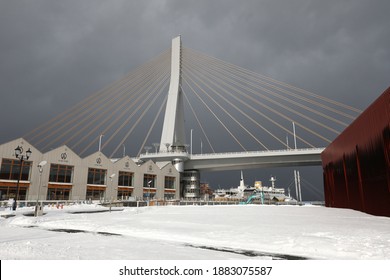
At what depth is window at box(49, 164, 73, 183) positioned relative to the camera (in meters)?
43.2

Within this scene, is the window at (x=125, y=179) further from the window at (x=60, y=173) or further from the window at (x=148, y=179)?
the window at (x=60, y=173)

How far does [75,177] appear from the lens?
151ft

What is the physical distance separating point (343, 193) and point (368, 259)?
75.8ft

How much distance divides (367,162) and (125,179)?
47.0m

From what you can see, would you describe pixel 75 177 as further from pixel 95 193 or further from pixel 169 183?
pixel 169 183

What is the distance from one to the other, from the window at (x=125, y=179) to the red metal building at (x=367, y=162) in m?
41.8

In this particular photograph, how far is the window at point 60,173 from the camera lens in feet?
142

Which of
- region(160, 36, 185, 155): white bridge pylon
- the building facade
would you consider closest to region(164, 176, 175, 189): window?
the building facade

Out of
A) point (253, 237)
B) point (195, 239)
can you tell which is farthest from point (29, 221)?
point (253, 237)

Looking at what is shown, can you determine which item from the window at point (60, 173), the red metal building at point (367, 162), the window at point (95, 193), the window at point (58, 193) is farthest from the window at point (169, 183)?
the red metal building at point (367, 162)

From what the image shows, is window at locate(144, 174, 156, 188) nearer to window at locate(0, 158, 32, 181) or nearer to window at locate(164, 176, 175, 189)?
window at locate(164, 176, 175, 189)

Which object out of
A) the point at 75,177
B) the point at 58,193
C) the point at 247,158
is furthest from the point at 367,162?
the point at 58,193

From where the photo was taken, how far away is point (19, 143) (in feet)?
129
